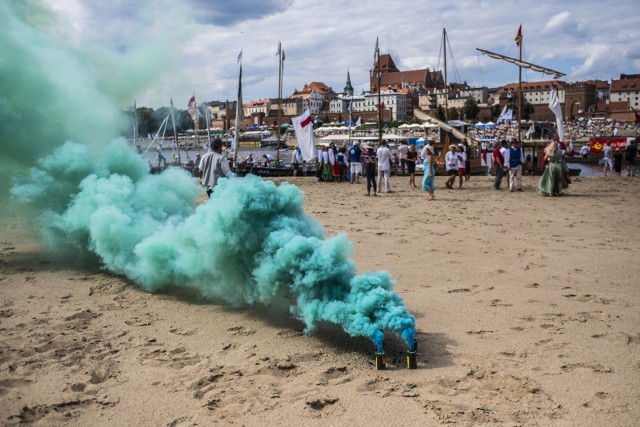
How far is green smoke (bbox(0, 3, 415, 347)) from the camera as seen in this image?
18.7ft

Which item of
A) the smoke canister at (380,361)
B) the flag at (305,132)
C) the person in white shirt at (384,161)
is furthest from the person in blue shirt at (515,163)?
the smoke canister at (380,361)

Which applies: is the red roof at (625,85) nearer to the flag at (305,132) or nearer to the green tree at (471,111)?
the green tree at (471,111)

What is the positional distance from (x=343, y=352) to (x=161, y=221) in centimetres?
434

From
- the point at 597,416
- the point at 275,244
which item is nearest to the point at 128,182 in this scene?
the point at 275,244

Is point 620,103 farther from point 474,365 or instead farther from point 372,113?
point 474,365

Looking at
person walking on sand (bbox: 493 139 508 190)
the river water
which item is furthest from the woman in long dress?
the river water

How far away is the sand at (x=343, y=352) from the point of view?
175 inches

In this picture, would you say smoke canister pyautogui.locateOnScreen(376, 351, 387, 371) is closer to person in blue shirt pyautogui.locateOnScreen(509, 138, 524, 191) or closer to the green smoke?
the green smoke

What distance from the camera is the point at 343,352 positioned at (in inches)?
219

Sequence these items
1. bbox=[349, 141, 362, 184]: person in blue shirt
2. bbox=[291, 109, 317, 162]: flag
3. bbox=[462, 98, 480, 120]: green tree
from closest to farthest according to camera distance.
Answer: bbox=[349, 141, 362, 184]: person in blue shirt
bbox=[291, 109, 317, 162]: flag
bbox=[462, 98, 480, 120]: green tree

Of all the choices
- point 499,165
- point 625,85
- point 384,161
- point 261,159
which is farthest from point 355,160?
point 625,85

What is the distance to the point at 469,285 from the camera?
784 cm

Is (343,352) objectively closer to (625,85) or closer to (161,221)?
(161,221)

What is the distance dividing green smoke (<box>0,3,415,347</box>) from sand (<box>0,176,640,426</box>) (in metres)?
0.40
